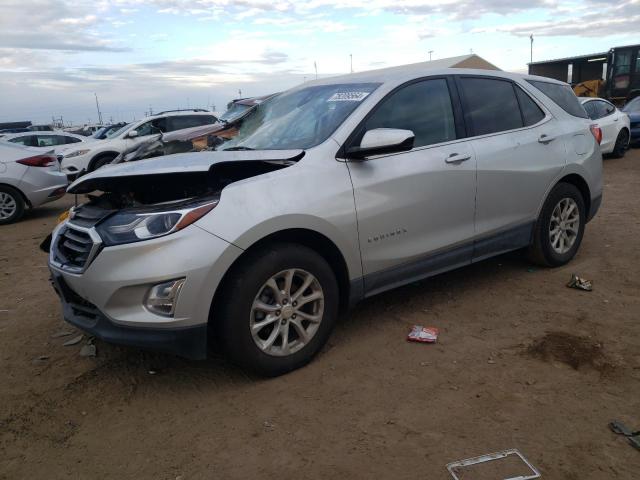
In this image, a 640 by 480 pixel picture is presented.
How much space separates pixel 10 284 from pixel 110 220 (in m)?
3.27

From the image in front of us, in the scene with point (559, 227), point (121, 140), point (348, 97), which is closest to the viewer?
point (348, 97)

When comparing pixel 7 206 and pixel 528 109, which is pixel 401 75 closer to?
pixel 528 109

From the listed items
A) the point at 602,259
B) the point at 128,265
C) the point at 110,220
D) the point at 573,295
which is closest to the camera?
the point at 128,265

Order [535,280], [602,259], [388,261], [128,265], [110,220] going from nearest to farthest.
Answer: [128,265] → [110,220] → [388,261] → [535,280] → [602,259]

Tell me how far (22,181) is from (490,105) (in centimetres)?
813

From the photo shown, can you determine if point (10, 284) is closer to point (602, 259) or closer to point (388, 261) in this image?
point (388, 261)

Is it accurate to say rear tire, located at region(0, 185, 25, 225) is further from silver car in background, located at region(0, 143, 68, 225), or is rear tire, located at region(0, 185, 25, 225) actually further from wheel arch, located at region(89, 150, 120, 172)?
wheel arch, located at region(89, 150, 120, 172)

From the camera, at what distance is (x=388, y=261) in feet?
12.0

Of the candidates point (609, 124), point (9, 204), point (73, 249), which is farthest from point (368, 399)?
point (609, 124)

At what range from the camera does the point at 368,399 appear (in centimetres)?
301

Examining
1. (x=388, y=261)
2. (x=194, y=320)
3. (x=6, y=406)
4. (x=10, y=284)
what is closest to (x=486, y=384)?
(x=388, y=261)

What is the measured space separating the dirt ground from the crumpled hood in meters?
1.19

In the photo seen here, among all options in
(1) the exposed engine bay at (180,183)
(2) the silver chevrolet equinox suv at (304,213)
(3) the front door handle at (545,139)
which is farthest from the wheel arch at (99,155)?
(3) the front door handle at (545,139)

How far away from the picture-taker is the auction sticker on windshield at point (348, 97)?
3729mm
